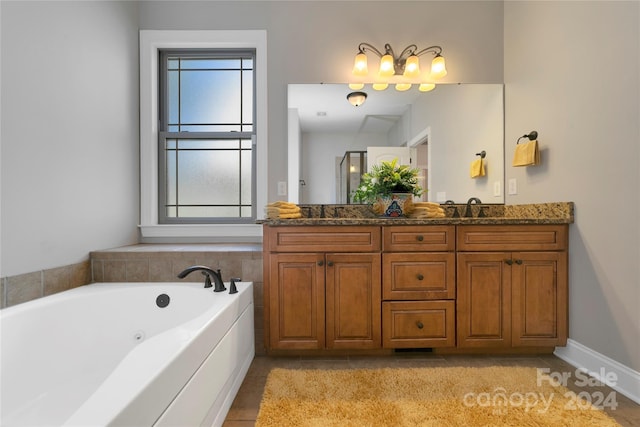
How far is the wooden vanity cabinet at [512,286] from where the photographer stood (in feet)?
5.78

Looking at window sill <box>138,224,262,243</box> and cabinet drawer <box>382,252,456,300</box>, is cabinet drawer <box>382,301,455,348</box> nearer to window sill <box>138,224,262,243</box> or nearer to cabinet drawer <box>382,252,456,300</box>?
cabinet drawer <box>382,252,456,300</box>

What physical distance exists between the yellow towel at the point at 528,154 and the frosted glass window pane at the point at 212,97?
212cm

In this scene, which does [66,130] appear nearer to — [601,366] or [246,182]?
[246,182]

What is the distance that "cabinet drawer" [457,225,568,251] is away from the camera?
1778 mm

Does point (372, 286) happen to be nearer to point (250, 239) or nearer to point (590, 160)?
point (250, 239)

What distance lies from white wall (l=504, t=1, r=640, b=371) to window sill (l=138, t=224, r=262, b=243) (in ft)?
6.67

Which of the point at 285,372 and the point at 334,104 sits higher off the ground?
the point at 334,104

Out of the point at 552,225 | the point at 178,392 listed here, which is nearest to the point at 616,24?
the point at 552,225

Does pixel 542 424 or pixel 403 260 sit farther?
pixel 403 260

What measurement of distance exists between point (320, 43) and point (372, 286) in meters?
1.84

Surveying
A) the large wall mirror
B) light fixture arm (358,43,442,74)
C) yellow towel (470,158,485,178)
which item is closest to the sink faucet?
the large wall mirror

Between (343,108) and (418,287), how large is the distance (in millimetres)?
1427

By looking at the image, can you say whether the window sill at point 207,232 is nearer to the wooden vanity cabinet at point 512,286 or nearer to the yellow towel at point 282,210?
the yellow towel at point 282,210

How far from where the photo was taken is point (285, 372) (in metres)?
1.67
